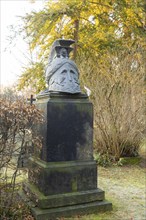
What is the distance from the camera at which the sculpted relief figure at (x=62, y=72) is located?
4.31 m

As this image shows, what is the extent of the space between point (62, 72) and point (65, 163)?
59.2 inches

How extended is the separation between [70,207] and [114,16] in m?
7.65

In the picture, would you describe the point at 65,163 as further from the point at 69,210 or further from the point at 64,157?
the point at 69,210

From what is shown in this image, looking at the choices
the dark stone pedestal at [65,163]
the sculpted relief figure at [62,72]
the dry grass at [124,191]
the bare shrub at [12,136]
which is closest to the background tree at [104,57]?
the dry grass at [124,191]

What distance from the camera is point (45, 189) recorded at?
3.95 m

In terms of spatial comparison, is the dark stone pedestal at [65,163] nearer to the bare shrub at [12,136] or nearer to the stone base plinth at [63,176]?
the stone base plinth at [63,176]

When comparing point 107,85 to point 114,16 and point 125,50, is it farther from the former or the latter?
point 114,16

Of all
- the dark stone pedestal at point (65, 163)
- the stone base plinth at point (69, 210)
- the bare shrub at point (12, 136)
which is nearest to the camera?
the bare shrub at point (12, 136)

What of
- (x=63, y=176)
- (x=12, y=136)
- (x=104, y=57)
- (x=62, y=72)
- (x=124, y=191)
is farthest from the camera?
(x=104, y=57)

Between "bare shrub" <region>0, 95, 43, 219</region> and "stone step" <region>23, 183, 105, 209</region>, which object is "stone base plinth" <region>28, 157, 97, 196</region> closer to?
"stone step" <region>23, 183, 105, 209</region>

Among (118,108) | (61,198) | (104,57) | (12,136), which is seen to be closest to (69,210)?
(61,198)

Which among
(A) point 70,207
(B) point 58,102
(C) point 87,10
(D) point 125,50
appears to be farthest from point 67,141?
(C) point 87,10

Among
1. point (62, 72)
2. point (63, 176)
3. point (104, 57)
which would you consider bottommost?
point (63, 176)

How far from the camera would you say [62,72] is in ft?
14.6
